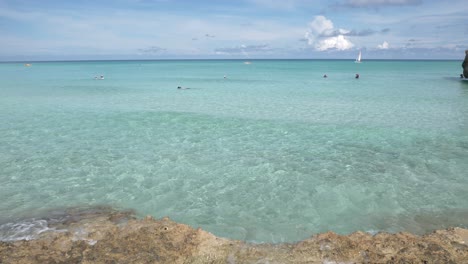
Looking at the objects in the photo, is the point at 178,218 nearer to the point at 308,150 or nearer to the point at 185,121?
the point at 308,150

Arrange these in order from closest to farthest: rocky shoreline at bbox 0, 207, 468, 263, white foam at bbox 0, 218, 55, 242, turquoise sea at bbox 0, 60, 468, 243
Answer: rocky shoreline at bbox 0, 207, 468, 263 < white foam at bbox 0, 218, 55, 242 < turquoise sea at bbox 0, 60, 468, 243

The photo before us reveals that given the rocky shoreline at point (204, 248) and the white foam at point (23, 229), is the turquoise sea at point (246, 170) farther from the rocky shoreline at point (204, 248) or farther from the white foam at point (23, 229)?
the rocky shoreline at point (204, 248)

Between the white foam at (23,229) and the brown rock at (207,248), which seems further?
the white foam at (23,229)

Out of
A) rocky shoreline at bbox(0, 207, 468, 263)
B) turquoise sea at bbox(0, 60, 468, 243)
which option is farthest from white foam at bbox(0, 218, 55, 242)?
rocky shoreline at bbox(0, 207, 468, 263)

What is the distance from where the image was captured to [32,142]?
1725 cm

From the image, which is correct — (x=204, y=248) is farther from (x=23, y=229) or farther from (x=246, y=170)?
(x=246, y=170)

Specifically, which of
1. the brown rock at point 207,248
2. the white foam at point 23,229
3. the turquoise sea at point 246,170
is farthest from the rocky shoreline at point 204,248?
the turquoise sea at point 246,170

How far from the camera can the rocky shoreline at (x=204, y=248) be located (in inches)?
269

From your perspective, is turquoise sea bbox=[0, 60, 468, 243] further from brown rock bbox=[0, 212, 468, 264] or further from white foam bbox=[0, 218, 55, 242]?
brown rock bbox=[0, 212, 468, 264]

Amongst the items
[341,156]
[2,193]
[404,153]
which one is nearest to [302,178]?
[341,156]

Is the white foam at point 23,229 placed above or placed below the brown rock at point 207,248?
below

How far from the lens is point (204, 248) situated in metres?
7.32

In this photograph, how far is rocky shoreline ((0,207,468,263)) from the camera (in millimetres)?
6824

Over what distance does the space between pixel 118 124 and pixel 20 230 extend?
46.1ft
